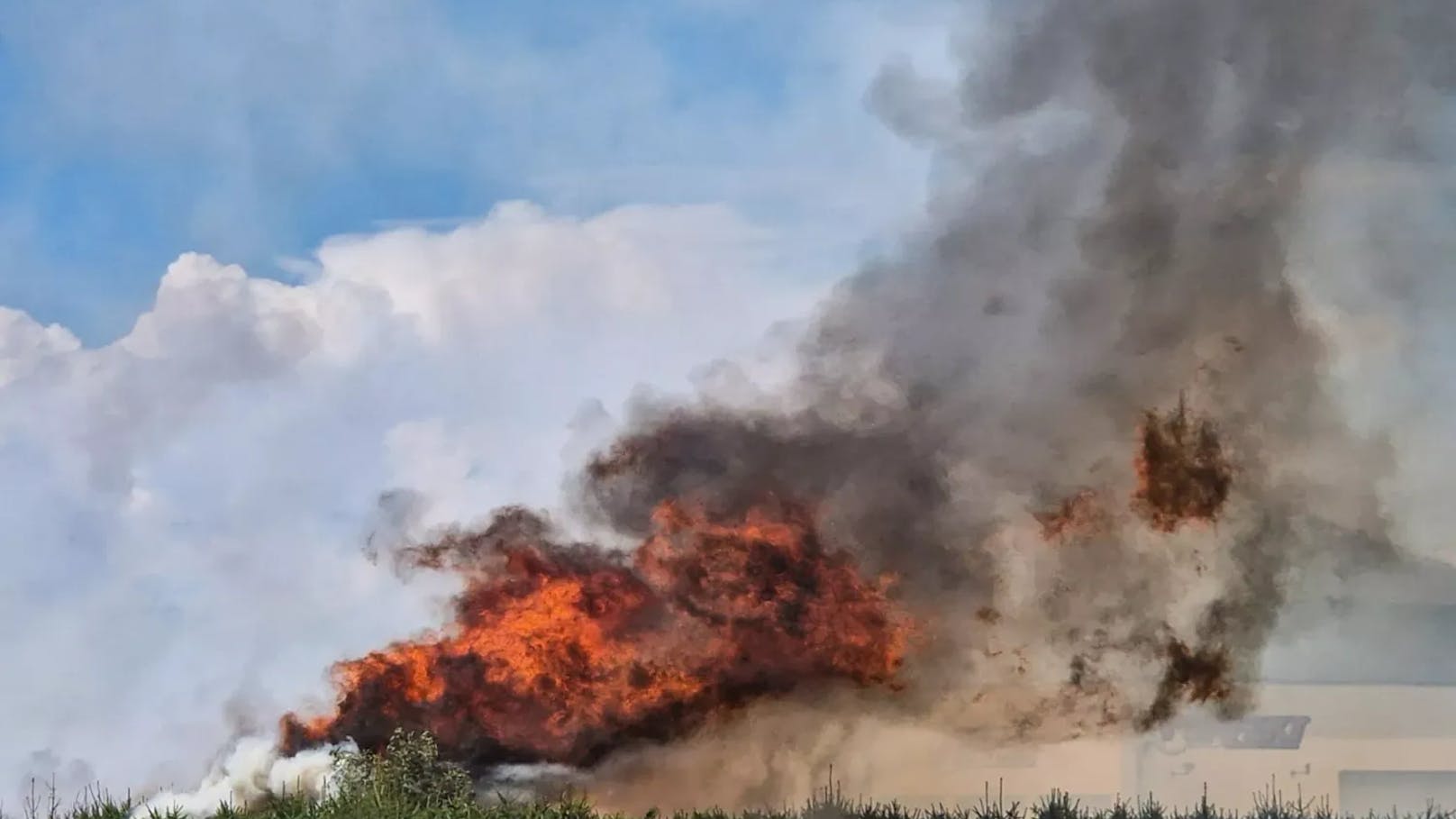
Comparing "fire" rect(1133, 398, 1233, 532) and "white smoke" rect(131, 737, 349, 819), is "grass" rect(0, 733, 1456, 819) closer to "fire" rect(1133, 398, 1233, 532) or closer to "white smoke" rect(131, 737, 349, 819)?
"white smoke" rect(131, 737, 349, 819)

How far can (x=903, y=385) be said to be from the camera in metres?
15.3

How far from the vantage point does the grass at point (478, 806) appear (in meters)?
14.3

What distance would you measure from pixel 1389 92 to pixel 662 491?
9.74m

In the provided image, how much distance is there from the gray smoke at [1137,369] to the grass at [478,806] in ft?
3.10

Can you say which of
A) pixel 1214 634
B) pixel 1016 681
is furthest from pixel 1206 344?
pixel 1016 681

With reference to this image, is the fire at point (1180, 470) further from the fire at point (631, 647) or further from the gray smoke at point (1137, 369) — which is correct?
the fire at point (631, 647)

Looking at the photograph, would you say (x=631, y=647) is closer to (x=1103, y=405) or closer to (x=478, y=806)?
(x=478, y=806)

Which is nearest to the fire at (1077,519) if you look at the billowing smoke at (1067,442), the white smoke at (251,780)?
the billowing smoke at (1067,442)

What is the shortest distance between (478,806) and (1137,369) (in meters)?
9.36

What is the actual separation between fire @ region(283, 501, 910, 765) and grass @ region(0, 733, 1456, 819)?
16.7 inches

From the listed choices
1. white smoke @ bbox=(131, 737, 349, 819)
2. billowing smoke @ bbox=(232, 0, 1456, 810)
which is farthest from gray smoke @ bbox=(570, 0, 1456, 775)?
white smoke @ bbox=(131, 737, 349, 819)

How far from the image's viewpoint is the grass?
14.3 m

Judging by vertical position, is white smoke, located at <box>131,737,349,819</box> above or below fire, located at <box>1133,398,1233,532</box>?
below

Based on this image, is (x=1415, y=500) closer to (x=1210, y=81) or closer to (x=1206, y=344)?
(x=1206, y=344)
